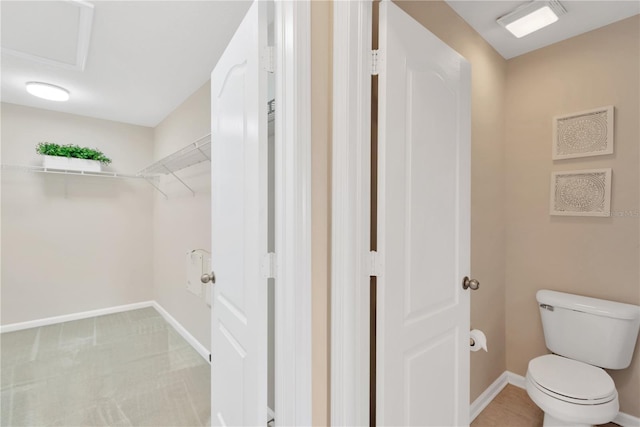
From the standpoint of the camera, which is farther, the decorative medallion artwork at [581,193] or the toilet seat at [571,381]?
the decorative medallion artwork at [581,193]

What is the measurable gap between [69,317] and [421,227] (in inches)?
161

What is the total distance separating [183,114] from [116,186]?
1529mm

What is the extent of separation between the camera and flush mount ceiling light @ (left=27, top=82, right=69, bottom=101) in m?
2.44

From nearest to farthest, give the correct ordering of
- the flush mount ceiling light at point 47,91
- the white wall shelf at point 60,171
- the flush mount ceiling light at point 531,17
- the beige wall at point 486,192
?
the flush mount ceiling light at point 531,17 → the beige wall at point 486,192 → the flush mount ceiling light at point 47,91 → the white wall shelf at point 60,171

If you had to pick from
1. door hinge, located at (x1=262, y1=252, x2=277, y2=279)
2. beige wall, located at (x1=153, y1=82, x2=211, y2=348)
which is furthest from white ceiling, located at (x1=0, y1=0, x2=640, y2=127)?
door hinge, located at (x1=262, y1=252, x2=277, y2=279)

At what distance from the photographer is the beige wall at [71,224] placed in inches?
120

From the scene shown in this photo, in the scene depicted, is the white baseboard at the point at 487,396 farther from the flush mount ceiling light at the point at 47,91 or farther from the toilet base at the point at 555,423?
the flush mount ceiling light at the point at 47,91

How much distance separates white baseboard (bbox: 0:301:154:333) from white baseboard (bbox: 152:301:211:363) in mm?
264

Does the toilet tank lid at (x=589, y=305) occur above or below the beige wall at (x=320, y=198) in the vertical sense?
below

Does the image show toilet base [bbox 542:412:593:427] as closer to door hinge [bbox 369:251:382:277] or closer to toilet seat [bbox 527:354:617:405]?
toilet seat [bbox 527:354:617:405]

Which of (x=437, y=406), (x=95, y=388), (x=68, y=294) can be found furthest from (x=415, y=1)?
(x=68, y=294)

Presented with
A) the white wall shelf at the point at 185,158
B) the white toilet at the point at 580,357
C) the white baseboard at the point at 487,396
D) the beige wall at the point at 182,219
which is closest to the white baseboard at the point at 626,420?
the white toilet at the point at 580,357

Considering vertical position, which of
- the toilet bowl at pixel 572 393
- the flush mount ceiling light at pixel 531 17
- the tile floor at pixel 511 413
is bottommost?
the tile floor at pixel 511 413

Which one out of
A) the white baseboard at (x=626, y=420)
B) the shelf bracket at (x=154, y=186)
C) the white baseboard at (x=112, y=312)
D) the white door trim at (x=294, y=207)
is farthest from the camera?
the shelf bracket at (x=154, y=186)
